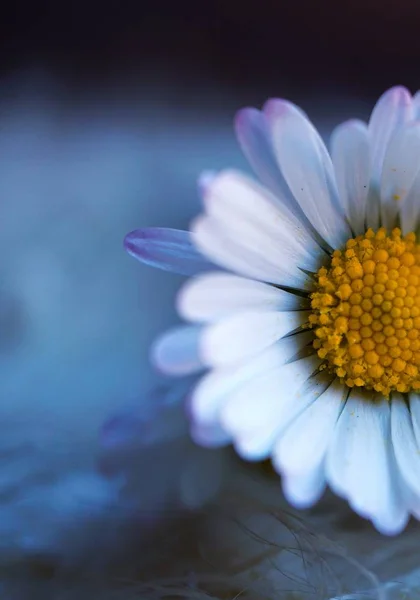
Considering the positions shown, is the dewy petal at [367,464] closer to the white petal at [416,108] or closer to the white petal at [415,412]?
the white petal at [415,412]

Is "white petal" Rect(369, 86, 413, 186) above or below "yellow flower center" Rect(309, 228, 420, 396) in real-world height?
above

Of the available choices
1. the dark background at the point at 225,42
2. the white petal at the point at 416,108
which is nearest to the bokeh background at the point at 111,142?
the dark background at the point at 225,42

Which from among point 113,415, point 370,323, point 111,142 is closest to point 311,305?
point 370,323

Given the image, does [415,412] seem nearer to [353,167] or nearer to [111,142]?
[353,167]

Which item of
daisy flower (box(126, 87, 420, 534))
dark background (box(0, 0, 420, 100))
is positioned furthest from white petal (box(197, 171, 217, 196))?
dark background (box(0, 0, 420, 100))

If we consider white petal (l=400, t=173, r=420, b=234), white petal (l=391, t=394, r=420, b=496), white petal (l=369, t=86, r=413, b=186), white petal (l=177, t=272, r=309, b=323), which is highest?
white petal (l=369, t=86, r=413, b=186)

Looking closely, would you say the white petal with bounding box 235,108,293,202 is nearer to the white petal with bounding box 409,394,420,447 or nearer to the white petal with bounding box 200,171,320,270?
the white petal with bounding box 200,171,320,270

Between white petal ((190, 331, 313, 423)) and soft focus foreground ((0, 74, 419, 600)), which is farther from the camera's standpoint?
soft focus foreground ((0, 74, 419, 600))
